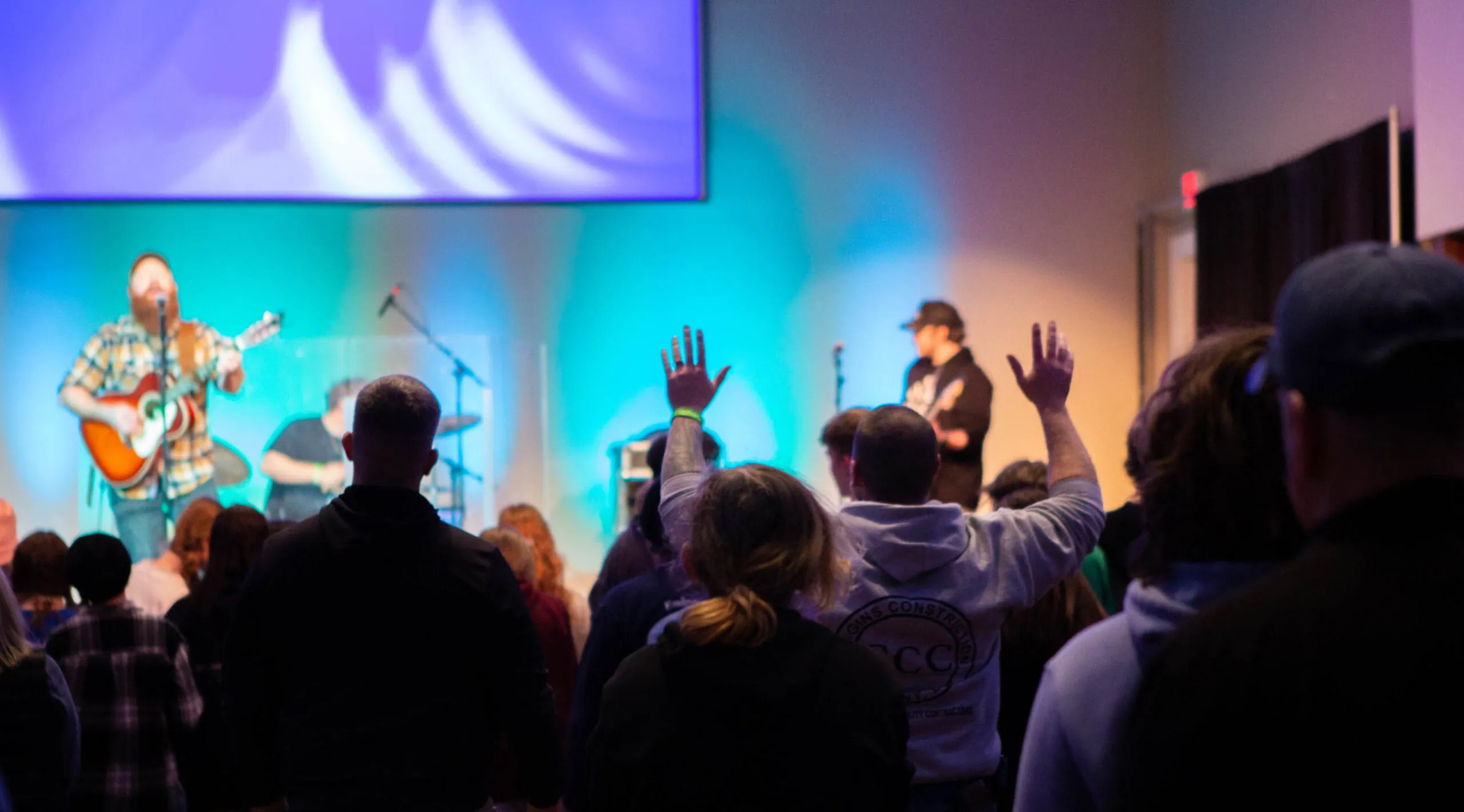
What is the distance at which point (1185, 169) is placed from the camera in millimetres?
7469

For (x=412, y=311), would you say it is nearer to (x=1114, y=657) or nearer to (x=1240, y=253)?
(x=1240, y=253)

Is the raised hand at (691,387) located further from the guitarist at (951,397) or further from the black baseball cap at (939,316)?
the black baseball cap at (939,316)

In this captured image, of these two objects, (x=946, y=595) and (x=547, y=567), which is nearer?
(x=946, y=595)

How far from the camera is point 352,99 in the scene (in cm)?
724

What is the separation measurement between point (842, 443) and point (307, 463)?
4822 millimetres

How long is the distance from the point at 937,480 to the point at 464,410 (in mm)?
2695

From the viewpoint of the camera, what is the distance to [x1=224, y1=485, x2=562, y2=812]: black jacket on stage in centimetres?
201

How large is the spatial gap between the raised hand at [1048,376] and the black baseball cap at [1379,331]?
1.33 m

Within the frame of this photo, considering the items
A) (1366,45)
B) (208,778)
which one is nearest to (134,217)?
(208,778)

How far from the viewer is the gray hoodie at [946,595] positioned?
2141 millimetres

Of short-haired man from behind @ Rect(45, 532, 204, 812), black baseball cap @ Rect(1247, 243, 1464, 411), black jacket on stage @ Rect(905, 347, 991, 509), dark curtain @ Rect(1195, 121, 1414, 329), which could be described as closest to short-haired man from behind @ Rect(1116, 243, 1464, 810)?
black baseball cap @ Rect(1247, 243, 1464, 411)

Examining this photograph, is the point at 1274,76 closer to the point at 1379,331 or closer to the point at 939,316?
the point at 939,316

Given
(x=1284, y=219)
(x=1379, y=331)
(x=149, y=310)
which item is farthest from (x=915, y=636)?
(x=149, y=310)

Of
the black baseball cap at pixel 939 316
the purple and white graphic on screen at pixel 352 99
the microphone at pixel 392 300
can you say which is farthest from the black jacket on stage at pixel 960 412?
the microphone at pixel 392 300
